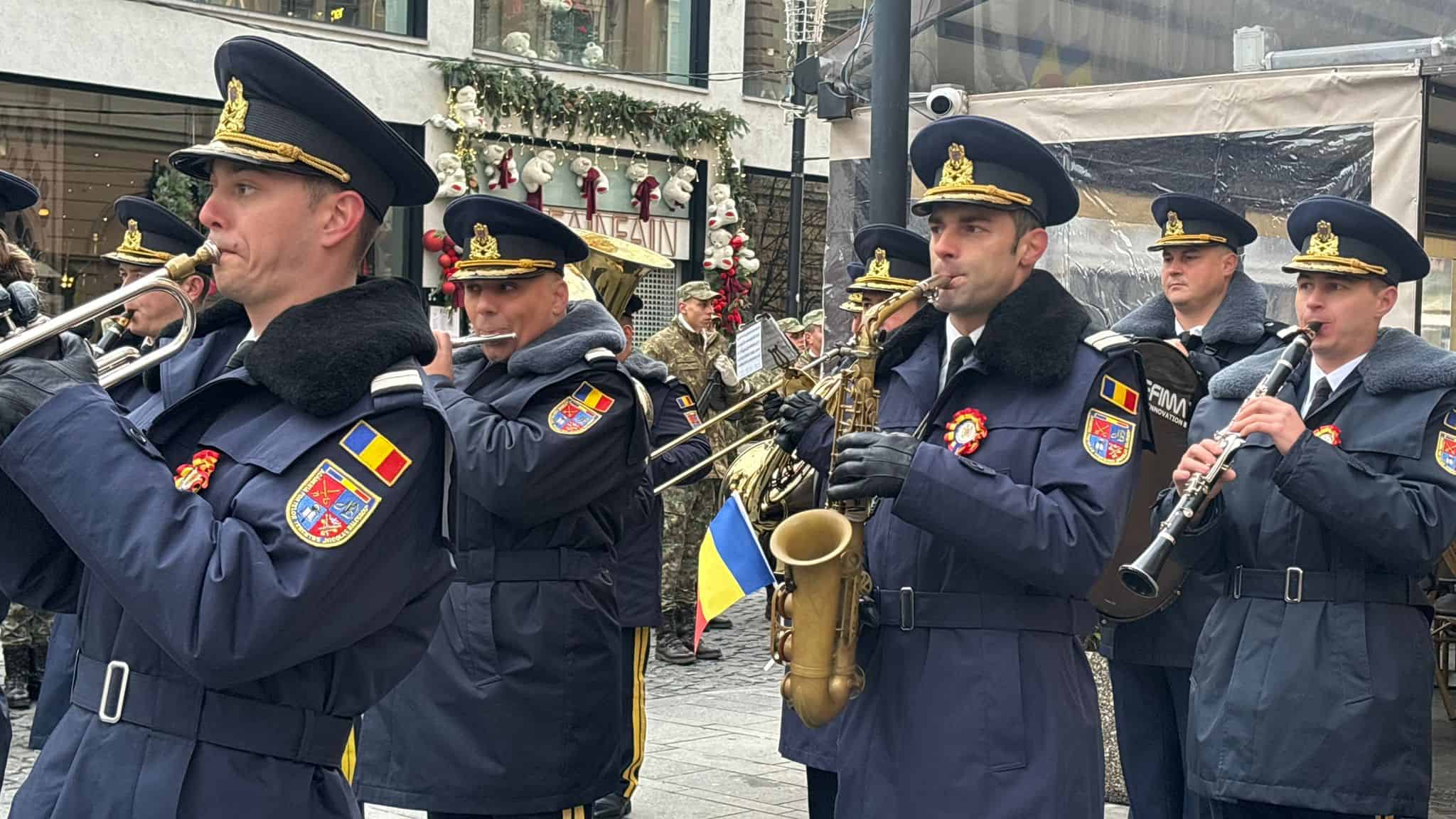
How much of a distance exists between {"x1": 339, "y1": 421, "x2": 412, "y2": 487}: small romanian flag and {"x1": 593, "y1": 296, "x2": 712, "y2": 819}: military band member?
354cm

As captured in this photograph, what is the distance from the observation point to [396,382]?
117 inches

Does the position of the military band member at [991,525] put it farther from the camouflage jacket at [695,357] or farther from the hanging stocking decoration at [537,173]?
the hanging stocking decoration at [537,173]

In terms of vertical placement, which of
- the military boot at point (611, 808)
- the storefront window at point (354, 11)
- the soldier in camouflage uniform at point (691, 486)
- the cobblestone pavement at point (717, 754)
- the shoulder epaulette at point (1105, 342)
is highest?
the storefront window at point (354, 11)

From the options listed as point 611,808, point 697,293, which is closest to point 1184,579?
point 611,808

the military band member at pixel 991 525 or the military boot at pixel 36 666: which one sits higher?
the military band member at pixel 991 525

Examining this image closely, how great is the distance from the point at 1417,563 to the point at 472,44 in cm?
1273

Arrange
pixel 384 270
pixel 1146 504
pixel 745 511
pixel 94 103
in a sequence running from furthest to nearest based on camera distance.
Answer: pixel 384 270 → pixel 94 103 → pixel 1146 504 → pixel 745 511

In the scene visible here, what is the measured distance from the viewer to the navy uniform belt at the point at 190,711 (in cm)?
282

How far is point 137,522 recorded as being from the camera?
8.87ft

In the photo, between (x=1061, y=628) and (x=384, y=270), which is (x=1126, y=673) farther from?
(x=384, y=270)

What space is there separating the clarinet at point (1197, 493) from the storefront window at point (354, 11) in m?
11.3

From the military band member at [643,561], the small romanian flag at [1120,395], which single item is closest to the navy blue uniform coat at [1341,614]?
the small romanian flag at [1120,395]

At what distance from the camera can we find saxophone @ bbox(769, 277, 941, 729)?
3.94 m

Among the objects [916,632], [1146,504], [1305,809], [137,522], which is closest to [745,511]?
[916,632]
